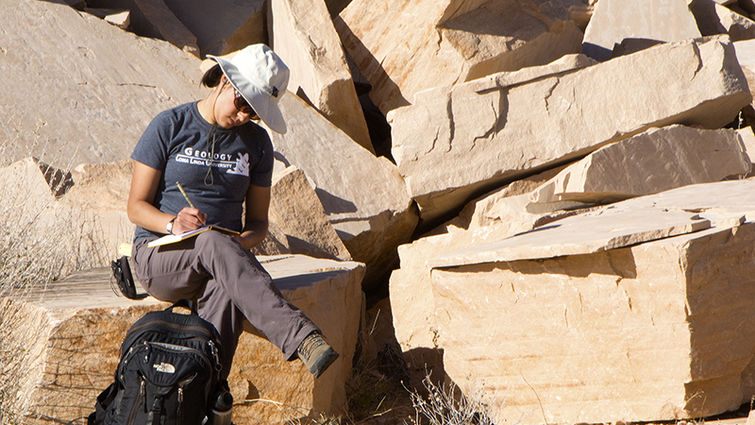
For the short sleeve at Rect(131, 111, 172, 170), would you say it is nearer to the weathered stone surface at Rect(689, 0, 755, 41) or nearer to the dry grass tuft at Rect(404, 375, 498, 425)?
the dry grass tuft at Rect(404, 375, 498, 425)

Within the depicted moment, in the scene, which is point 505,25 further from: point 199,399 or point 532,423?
point 199,399

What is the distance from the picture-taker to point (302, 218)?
526 centimetres

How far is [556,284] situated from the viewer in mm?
3553

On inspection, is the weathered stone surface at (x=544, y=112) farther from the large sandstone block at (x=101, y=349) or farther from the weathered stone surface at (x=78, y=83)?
the weathered stone surface at (x=78, y=83)

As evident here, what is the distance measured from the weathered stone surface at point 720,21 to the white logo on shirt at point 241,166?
238 inches

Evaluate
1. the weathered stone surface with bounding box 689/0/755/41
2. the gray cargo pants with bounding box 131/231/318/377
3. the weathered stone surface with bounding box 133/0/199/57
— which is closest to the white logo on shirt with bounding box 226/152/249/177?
the gray cargo pants with bounding box 131/231/318/377

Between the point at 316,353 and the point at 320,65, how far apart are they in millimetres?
3793

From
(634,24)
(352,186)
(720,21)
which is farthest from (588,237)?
(720,21)

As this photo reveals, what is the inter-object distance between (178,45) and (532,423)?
487 centimetres

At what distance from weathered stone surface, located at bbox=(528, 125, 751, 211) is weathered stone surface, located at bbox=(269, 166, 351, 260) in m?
1.30

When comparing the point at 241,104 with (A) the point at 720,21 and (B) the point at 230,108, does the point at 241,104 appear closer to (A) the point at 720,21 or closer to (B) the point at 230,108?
(B) the point at 230,108

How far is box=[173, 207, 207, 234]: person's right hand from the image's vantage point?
128 inches

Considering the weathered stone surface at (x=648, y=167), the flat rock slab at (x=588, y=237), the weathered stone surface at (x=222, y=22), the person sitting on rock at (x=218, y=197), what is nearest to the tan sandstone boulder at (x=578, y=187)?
the weathered stone surface at (x=648, y=167)

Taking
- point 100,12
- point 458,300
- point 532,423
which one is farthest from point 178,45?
point 532,423
